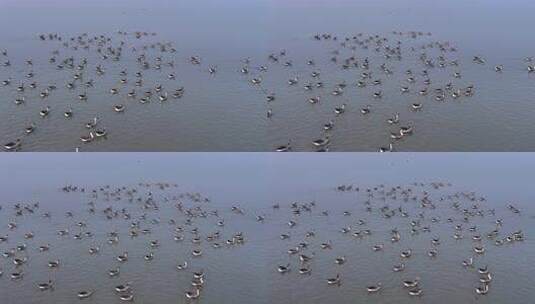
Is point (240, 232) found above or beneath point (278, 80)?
beneath

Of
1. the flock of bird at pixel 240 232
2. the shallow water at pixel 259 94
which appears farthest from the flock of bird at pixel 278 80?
the flock of bird at pixel 240 232

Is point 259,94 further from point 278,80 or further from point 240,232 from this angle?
point 240,232

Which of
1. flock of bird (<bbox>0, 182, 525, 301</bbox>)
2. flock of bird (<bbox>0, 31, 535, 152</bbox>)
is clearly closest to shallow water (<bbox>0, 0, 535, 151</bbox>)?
flock of bird (<bbox>0, 31, 535, 152</bbox>)

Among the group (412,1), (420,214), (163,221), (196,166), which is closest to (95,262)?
(163,221)

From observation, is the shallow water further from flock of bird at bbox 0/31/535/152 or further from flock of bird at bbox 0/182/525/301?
flock of bird at bbox 0/182/525/301

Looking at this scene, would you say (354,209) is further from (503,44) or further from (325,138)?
(503,44)

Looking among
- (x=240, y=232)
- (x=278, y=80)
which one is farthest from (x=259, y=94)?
(x=240, y=232)
